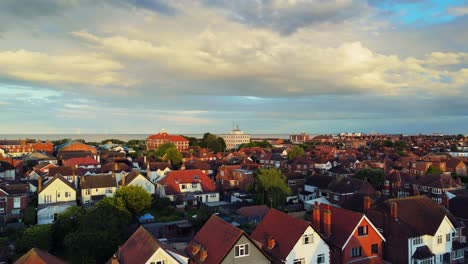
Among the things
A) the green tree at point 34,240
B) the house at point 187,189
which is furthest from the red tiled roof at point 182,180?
the green tree at point 34,240

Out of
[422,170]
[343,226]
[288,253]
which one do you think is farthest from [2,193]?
[422,170]

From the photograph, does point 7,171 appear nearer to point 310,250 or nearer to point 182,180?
point 182,180

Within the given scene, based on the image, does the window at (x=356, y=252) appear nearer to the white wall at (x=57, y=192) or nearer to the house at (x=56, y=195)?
the house at (x=56, y=195)

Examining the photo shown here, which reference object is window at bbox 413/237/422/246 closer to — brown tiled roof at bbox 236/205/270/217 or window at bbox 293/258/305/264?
window at bbox 293/258/305/264

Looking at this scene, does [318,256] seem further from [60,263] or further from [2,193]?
[2,193]

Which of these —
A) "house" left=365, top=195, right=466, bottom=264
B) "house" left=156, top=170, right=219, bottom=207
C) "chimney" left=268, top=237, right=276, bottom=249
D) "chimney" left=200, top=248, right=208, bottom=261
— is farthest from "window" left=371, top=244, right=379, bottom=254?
"house" left=156, top=170, right=219, bottom=207

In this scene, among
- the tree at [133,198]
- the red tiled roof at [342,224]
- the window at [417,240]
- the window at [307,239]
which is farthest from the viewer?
the tree at [133,198]

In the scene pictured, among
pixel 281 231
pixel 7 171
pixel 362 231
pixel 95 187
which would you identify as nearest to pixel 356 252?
pixel 362 231

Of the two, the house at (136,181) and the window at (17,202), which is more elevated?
the house at (136,181)
